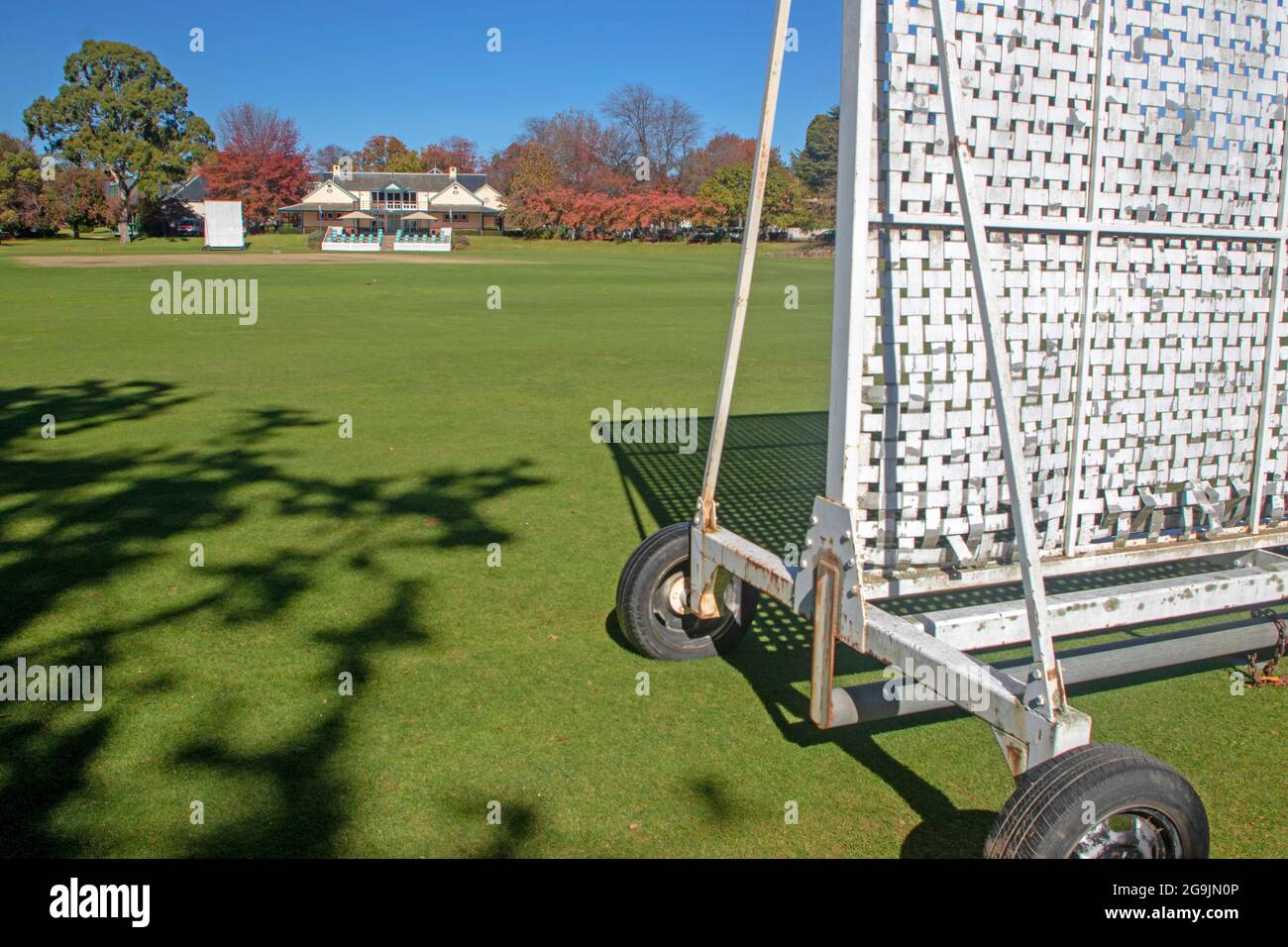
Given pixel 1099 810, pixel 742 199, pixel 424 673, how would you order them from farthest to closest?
pixel 742 199 → pixel 424 673 → pixel 1099 810

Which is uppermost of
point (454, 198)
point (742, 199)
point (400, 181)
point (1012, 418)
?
point (400, 181)

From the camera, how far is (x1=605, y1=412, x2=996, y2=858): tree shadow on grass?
412 centimetres

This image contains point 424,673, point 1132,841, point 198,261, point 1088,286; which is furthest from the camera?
point 198,261

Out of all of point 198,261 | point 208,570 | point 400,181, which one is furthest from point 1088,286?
point 400,181

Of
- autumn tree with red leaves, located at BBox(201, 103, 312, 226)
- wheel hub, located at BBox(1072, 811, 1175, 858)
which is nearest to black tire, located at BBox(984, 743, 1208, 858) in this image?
wheel hub, located at BBox(1072, 811, 1175, 858)

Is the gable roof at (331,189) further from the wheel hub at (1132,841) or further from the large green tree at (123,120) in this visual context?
the wheel hub at (1132,841)

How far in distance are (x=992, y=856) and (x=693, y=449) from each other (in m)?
7.37

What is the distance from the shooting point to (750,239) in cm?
459

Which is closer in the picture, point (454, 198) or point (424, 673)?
point (424, 673)

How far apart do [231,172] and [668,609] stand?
107558 mm

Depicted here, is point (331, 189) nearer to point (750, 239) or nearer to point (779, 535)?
point (779, 535)

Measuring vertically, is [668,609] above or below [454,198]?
below

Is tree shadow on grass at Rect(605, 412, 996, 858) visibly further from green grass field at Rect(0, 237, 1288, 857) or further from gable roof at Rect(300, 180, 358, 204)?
gable roof at Rect(300, 180, 358, 204)

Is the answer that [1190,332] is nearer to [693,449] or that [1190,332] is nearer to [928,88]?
[928,88]
